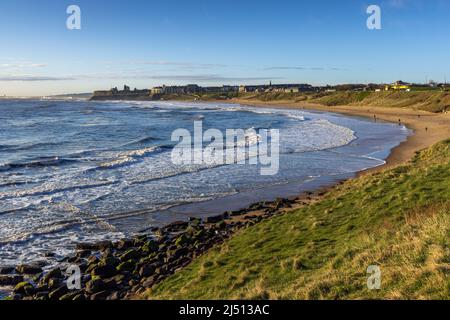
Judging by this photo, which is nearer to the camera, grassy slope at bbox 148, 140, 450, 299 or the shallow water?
grassy slope at bbox 148, 140, 450, 299

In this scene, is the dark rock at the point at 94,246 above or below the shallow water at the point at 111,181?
below

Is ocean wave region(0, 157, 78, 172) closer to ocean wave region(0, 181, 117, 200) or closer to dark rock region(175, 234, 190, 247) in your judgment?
ocean wave region(0, 181, 117, 200)

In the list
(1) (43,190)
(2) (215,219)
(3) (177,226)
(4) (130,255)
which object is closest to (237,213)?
(2) (215,219)

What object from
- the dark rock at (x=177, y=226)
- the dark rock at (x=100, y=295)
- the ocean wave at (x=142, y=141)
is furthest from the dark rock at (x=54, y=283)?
the ocean wave at (x=142, y=141)

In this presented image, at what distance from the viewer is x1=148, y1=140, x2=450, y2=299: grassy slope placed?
749 cm

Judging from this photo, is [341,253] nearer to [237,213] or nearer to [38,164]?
[237,213]

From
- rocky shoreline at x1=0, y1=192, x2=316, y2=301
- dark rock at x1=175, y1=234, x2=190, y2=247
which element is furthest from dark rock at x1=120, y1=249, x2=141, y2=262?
dark rock at x1=175, y1=234, x2=190, y2=247

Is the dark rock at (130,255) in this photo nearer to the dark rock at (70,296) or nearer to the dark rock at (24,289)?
the dark rock at (70,296)

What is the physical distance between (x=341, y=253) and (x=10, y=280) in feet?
28.8

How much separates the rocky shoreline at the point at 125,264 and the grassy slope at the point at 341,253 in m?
0.81

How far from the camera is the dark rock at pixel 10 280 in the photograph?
472 inches

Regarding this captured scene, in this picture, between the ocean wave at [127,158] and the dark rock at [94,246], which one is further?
the ocean wave at [127,158]

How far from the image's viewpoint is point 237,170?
29297 millimetres
